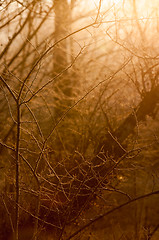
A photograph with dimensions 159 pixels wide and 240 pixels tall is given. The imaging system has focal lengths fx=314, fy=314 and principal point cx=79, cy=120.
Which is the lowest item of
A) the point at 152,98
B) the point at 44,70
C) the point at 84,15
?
the point at 152,98

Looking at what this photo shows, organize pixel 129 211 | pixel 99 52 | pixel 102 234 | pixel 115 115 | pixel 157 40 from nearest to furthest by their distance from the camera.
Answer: pixel 102 234 → pixel 157 40 → pixel 115 115 → pixel 129 211 → pixel 99 52

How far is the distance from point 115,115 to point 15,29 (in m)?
2.71

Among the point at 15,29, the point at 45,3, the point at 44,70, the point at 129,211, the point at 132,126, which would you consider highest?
the point at 45,3

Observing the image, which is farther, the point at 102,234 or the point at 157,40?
the point at 157,40

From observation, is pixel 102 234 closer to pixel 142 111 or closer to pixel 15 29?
pixel 142 111

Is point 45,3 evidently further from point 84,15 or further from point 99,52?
point 99,52

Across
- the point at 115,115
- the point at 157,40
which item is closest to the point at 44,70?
the point at 115,115

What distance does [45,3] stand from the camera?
6266mm

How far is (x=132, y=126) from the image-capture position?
5465mm

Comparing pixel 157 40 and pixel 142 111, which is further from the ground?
pixel 157 40

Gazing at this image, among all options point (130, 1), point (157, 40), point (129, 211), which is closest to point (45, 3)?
point (130, 1)

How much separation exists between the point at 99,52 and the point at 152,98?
156 inches

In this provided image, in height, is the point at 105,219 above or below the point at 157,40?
below

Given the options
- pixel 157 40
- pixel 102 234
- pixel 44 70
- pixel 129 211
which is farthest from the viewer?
pixel 44 70
